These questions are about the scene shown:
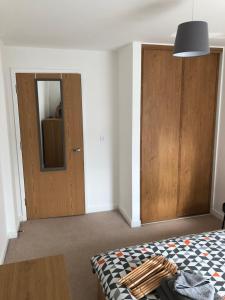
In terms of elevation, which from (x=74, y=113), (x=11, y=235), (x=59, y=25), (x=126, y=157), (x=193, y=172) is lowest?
(x=11, y=235)

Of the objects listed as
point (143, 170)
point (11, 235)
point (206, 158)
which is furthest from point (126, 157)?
point (11, 235)

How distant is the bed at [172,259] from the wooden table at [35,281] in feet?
1.35

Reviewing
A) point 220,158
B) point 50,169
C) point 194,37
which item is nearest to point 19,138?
point 50,169

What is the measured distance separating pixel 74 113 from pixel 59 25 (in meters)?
1.40

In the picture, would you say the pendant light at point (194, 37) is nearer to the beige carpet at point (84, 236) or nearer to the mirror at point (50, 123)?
the beige carpet at point (84, 236)

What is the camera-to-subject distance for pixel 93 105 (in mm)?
3656

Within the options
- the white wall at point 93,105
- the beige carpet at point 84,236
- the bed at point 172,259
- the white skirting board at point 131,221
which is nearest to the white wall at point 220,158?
the beige carpet at point 84,236

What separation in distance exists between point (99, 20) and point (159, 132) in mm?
1615

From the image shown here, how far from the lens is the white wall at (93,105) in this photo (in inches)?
131

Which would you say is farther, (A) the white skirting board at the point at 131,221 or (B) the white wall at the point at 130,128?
(A) the white skirting board at the point at 131,221

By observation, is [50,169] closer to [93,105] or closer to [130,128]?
[93,105]

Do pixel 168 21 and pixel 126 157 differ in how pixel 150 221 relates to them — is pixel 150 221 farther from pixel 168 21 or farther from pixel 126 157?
pixel 168 21

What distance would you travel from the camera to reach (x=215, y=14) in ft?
6.92

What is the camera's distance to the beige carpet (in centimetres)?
259
